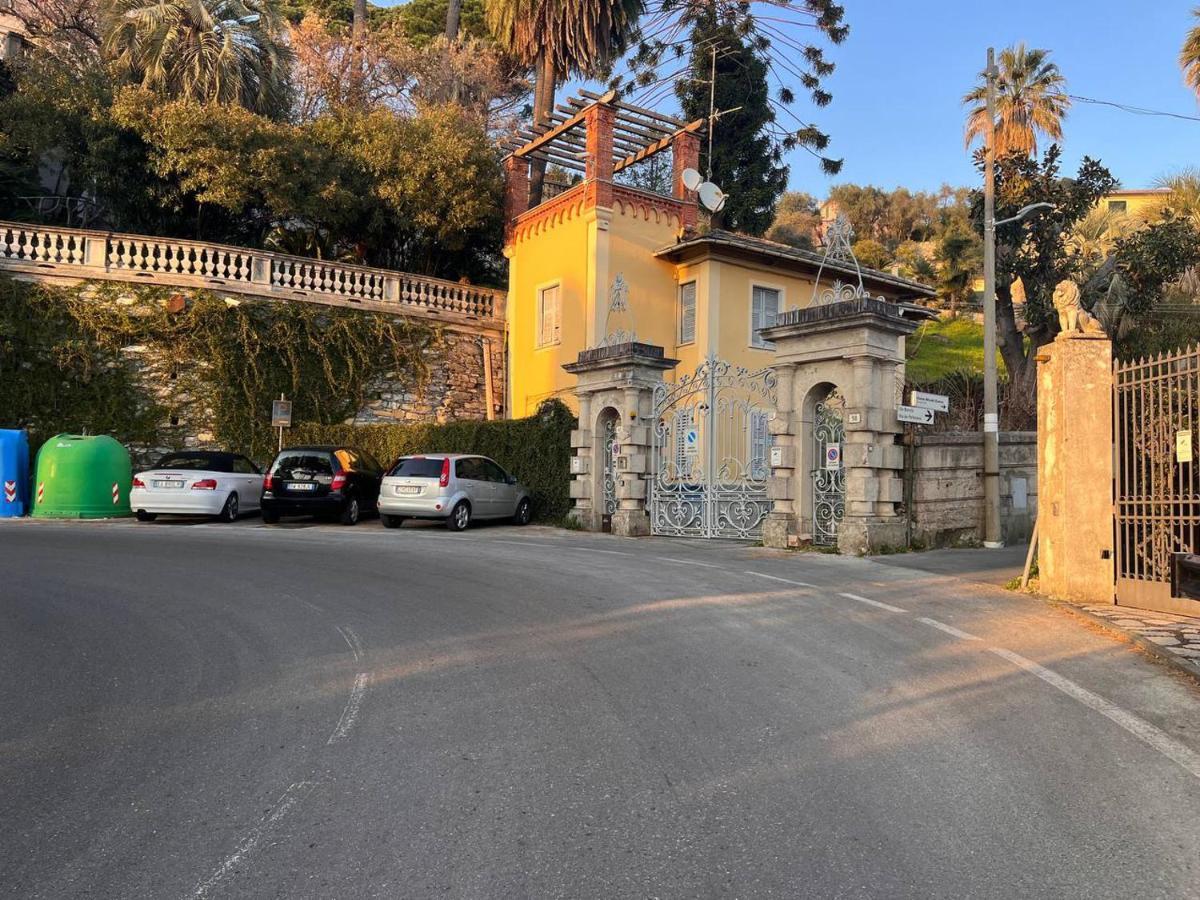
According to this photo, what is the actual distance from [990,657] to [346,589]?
597 cm

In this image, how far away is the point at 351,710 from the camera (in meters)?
5.06

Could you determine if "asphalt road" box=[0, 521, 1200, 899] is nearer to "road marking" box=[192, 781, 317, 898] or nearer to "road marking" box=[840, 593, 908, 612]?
"road marking" box=[192, 781, 317, 898]

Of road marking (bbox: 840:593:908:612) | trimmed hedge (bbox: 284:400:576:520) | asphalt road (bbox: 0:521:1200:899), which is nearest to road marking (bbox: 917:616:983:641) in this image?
asphalt road (bbox: 0:521:1200:899)

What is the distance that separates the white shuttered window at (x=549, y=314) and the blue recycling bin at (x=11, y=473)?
1278 centimetres

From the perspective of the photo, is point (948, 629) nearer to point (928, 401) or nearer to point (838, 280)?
point (928, 401)

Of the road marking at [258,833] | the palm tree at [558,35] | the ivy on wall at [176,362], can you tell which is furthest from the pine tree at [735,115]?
the road marking at [258,833]

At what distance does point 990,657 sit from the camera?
6.54 metres

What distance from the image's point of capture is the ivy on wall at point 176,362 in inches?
853

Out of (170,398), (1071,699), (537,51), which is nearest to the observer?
(1071,699)

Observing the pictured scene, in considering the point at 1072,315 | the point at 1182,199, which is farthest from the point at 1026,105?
the point at 1072,315

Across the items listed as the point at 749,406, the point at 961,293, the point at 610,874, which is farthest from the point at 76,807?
the point at 961,293

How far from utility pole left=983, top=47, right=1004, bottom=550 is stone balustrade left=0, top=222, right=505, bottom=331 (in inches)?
574

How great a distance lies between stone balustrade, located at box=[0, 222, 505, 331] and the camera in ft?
73.0

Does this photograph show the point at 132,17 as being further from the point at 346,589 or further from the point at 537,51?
the point at 346,589
